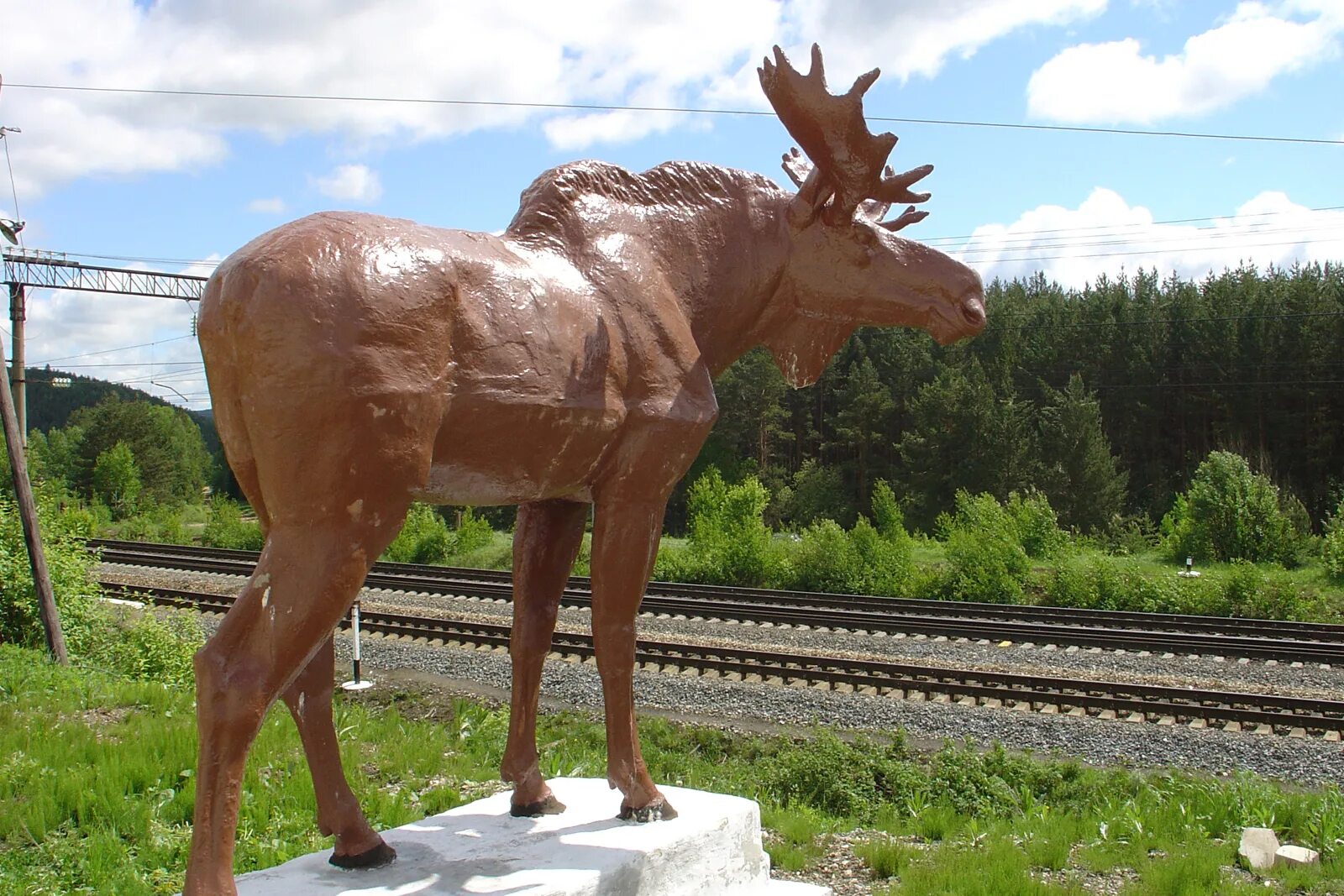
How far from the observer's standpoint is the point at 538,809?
4.44m

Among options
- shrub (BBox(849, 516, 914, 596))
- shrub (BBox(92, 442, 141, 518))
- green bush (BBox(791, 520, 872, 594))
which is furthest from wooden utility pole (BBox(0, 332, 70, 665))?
shrub (BBox(92, 442, 141, 518))

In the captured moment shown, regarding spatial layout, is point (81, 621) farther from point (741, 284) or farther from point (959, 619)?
point (959, 619)

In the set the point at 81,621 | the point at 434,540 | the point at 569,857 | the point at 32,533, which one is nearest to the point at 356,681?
the point at 32,533

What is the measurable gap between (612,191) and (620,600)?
1657mm

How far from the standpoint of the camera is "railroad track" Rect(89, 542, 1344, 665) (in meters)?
12.8

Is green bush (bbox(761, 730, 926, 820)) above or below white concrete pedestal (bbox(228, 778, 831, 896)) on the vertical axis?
below

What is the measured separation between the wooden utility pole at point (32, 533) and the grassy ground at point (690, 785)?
0.85m

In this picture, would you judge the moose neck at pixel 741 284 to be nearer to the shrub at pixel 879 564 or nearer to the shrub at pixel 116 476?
the shrub at pixel 879 564

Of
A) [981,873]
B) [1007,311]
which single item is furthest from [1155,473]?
[981,873]

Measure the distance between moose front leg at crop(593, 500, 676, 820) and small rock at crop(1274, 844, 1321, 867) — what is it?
4.15 metres

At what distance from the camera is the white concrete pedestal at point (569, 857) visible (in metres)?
3.68

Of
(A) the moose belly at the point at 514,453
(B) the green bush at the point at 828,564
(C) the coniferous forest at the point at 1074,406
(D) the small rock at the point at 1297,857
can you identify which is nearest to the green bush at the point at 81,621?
(A) the moose belly at the point at 514,453

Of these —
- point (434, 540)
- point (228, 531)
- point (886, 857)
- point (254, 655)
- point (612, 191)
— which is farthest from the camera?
point (228, 531)

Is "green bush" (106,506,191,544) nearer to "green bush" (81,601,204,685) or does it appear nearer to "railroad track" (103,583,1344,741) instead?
"green bush" (81,601,204,685)
